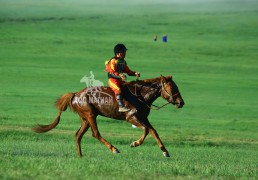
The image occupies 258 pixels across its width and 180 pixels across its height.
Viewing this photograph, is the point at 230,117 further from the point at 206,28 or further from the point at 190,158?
the point at 206,28

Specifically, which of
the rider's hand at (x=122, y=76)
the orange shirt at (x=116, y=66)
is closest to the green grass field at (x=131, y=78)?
the rider's hand at (x=122, y=76)

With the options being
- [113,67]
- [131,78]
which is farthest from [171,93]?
[131,78]

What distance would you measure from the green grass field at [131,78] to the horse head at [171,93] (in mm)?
1105

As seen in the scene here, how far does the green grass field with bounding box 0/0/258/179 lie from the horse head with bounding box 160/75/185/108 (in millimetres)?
1105

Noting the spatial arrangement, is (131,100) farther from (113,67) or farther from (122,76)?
(113,67)

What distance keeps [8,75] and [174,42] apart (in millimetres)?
28268

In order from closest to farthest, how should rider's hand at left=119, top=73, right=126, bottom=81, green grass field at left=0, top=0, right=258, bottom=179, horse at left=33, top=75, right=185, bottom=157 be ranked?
green grass field at left=0, top=0, right=258, bottom=179, rider's hand at left=119, top=73, right=126, bottom=81, horse at left=33, top=75, right=185, bottom=157

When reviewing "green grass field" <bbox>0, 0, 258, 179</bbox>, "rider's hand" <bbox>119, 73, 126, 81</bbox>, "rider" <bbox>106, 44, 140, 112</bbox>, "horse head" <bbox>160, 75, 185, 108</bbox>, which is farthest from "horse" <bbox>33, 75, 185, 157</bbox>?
"green grass field" <bbox>0, 0, 258, 179</bbox>

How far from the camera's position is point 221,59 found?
59.1m

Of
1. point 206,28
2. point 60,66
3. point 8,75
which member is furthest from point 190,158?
point 206,28

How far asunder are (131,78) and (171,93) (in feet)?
94.2

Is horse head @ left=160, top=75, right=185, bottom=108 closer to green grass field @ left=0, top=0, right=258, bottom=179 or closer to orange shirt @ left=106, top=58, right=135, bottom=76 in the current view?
orange shirt @ left=106, top=58, right=135, bottom=76

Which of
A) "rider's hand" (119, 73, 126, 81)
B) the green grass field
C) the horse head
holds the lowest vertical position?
the green grass field

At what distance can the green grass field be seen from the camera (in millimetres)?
11886
